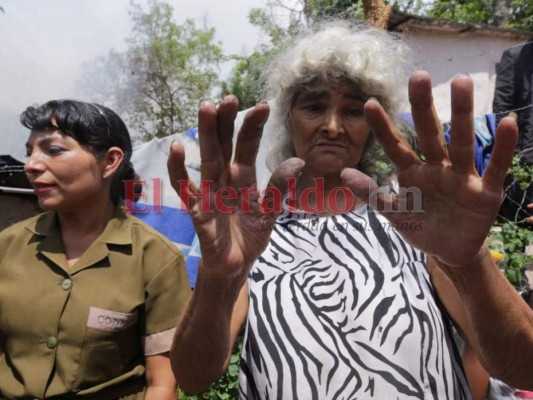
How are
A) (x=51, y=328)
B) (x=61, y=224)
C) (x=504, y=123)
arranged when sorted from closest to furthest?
(x=504, y=123)
(x=51, y=328)
(x=61, y=224)

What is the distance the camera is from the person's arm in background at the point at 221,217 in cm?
119

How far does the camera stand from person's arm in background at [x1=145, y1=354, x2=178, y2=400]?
1761mm

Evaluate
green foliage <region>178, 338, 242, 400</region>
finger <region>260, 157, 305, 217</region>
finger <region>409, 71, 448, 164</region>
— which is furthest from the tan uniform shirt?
green foliage <region>178, 338, 242, 400</region>

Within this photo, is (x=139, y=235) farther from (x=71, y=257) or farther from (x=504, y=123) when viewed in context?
(x=504, y=123)

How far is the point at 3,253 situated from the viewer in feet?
6.03

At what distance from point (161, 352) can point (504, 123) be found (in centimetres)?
122

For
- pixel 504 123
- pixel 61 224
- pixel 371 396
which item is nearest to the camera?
pixel 504 123

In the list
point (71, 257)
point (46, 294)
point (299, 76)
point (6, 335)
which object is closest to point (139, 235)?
point (71, 257)

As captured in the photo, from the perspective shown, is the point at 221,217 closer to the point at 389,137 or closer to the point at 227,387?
the point at 389,137

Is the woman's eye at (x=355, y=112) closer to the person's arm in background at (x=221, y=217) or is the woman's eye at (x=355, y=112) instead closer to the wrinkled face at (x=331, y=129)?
the wrinkled face at (x=331, y=129)

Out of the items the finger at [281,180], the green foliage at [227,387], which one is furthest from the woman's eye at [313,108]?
the green foliage at [227,387]

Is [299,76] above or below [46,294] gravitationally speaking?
above

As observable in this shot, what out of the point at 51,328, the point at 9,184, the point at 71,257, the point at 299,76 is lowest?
the point at 9,184

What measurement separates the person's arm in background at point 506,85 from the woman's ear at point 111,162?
10.4ft
